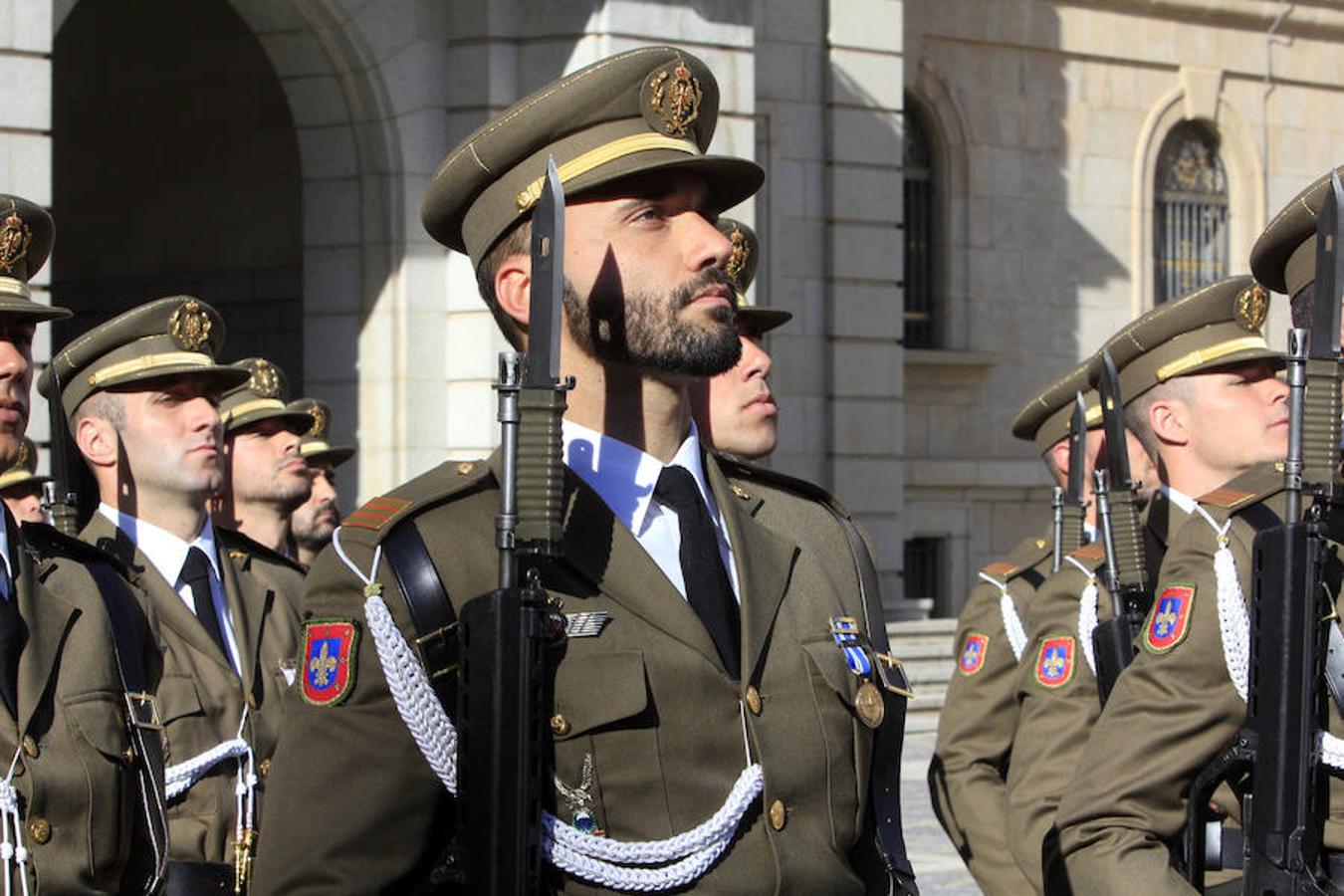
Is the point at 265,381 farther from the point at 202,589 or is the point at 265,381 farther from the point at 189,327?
the point at 202,589

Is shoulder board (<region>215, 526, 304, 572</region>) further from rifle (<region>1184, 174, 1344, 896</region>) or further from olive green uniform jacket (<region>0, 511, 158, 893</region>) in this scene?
rifle (<region>1184, 174, 1344, 896</region>)

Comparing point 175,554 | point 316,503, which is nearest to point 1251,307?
point 175,554

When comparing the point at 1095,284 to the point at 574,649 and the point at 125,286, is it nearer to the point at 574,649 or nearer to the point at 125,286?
the point at 125,286

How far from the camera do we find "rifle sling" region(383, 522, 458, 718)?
3094 millimetres

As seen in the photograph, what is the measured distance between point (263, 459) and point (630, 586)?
530 cm

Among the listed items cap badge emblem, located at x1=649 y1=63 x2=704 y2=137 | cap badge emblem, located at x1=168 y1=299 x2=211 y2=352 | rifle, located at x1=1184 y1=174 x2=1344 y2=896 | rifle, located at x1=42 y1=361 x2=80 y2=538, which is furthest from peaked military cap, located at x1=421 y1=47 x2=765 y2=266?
cap badge emblem, located at x1=168 y1=299 x2=211 y2=352

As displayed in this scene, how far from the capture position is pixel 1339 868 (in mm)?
4309

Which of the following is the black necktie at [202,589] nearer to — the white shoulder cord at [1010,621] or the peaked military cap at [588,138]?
the white shoulder cord at [1010,621]

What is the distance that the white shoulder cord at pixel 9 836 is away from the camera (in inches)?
172

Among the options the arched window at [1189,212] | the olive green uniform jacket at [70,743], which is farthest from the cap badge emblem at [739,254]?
the arched window at [1189,212]

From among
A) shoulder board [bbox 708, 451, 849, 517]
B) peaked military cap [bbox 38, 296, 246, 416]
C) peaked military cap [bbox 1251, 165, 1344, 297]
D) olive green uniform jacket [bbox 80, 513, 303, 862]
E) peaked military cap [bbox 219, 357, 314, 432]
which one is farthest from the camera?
peaked military cap [bbox 219, 357, 314, 432]

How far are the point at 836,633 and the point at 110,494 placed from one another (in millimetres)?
3548

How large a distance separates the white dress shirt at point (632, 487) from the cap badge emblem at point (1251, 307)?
9.51 feet

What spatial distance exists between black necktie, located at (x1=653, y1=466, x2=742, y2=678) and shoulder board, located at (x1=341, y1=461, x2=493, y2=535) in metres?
0.26
